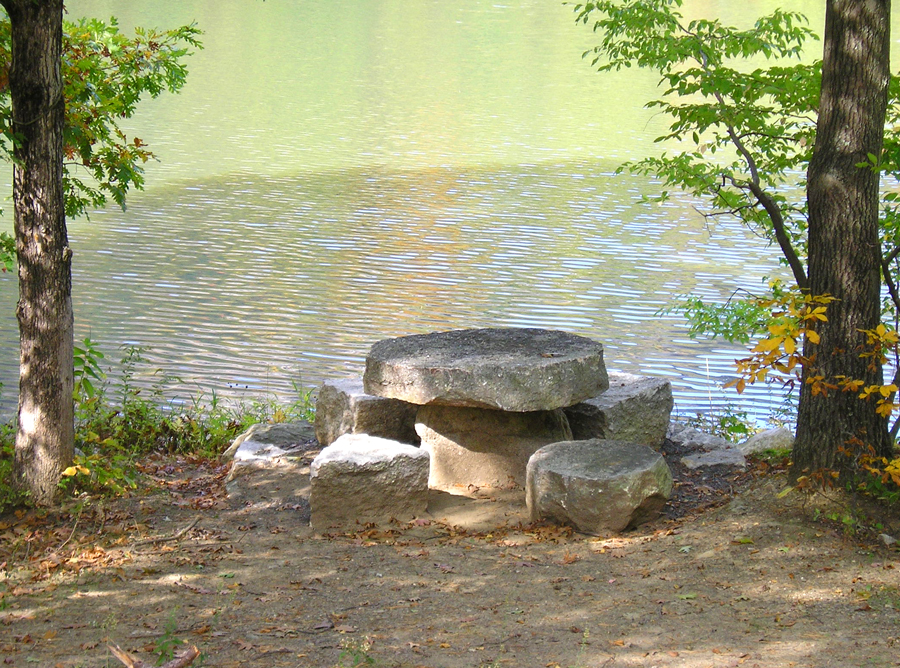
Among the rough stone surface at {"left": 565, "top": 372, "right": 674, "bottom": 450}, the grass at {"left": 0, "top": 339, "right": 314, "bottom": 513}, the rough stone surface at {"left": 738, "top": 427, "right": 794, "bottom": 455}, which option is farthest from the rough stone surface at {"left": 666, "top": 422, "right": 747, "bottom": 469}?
the grass at {"left": 0, "top": 339, "right": 314, "bottom": 513}

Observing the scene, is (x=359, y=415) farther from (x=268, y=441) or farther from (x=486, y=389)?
(x=486, y=389)

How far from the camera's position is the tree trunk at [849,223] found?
5.27 m

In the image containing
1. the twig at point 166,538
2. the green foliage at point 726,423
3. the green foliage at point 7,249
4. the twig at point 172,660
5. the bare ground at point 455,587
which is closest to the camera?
the twig at point 172,660

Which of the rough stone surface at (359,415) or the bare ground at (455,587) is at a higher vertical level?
the rough stone surface at (359,415)

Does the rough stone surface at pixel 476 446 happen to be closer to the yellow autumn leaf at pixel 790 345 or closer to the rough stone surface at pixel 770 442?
the rough stone surface at pixel 770 442

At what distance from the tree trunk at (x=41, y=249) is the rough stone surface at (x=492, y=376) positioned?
1.89 metres

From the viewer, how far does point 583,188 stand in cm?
1712

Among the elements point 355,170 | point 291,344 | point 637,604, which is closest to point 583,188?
Result: point 355,170

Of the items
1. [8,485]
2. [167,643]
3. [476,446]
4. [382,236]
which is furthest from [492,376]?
[382,236]

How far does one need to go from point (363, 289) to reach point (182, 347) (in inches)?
105

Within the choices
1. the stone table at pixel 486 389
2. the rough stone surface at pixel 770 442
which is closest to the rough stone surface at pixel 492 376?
the stone table at pixel 486 389

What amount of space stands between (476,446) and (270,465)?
4.76 ft

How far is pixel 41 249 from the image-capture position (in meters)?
5.64

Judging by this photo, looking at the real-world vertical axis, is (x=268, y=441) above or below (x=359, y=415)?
below
